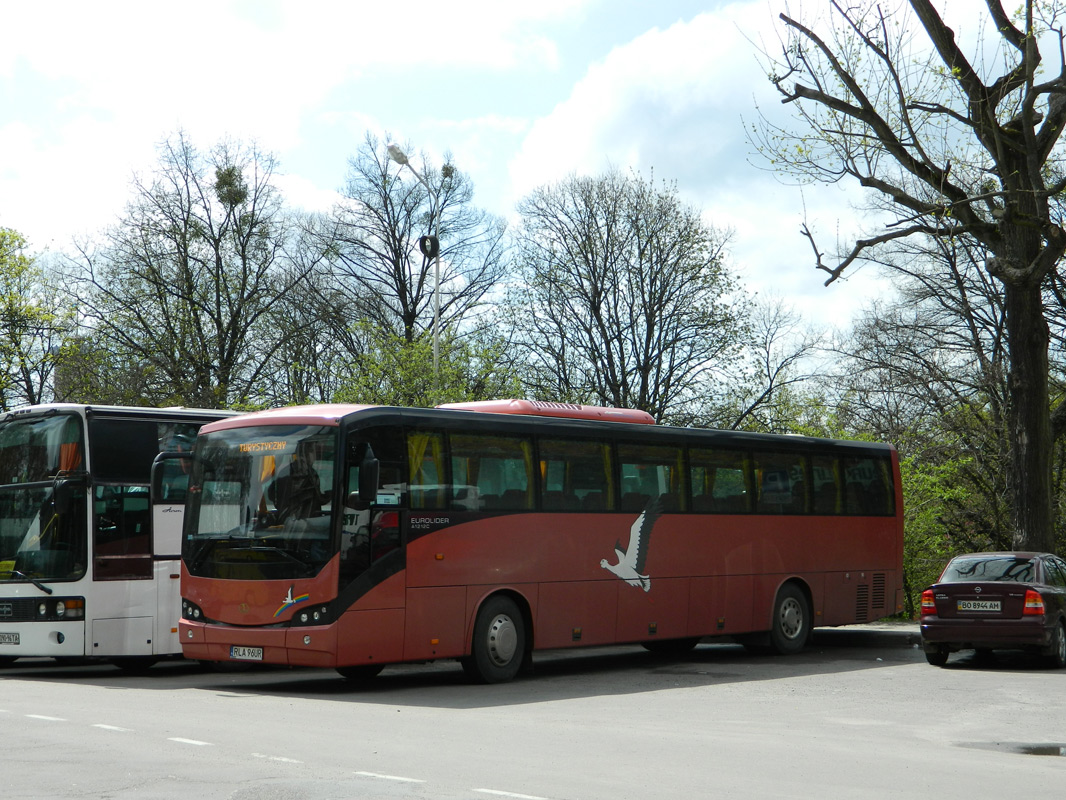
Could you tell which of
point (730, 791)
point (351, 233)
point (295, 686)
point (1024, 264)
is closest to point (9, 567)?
point (295, 686)

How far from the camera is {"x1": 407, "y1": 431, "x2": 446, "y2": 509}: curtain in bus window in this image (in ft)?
47.1

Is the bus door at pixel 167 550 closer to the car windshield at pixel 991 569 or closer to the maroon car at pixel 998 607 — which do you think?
the maroon car at pixel 998 607

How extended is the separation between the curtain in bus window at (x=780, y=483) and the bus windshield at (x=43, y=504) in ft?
31.8

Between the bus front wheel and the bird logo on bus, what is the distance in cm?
334

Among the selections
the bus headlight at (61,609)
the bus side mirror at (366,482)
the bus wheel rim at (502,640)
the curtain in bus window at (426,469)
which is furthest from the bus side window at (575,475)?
the bus headlight at (61,609)

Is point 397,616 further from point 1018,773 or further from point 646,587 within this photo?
point 1018,773

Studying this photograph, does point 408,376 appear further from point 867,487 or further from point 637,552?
point 637,552

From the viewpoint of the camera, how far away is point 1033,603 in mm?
16328

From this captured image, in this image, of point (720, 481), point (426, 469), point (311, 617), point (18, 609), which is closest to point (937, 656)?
point (720, 481)

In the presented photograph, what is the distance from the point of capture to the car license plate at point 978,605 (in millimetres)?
16516

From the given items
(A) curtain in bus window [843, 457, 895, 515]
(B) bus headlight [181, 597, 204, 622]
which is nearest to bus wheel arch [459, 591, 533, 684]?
(B) bus headlight [181, 597, 204, 622]

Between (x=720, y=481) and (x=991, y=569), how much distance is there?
3.88 meters

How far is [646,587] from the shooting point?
56.1 ft

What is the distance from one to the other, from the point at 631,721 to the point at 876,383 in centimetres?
2564
